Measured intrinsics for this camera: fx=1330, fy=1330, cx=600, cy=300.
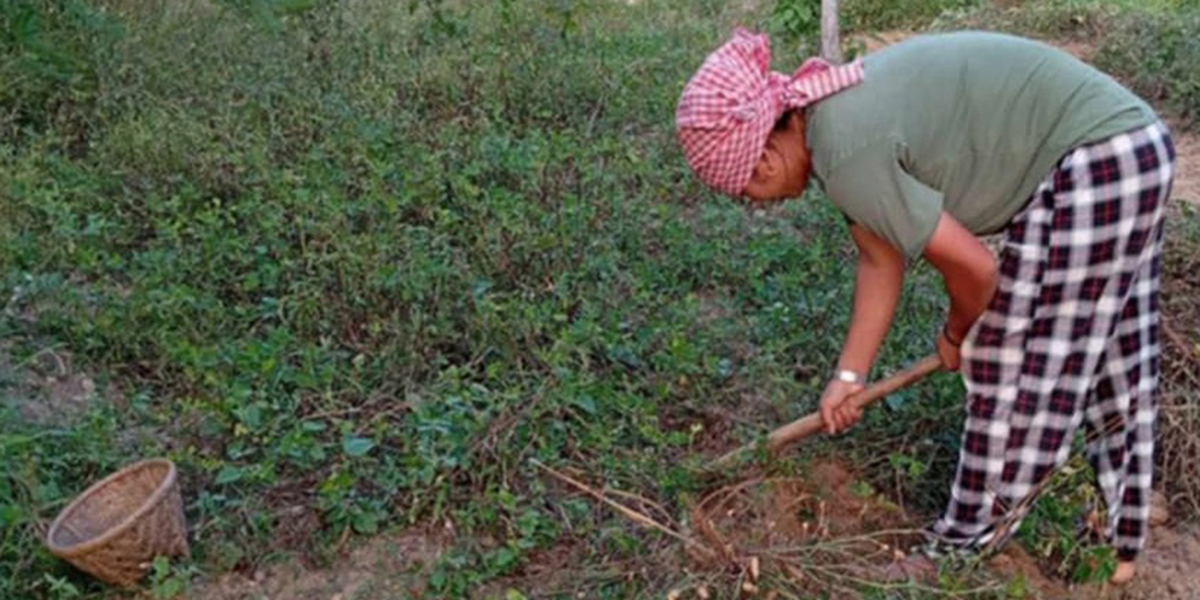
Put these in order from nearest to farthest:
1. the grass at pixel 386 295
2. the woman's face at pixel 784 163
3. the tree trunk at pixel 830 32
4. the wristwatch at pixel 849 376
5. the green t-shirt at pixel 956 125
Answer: the green t-shirt at pixel 956 125 < the woman's face at pixel 784 163 < the wristwatch at pixel 849 376 < the grass at pixel 386 295 < the tree trunk at pixel 830 32

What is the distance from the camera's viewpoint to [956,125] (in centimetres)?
234

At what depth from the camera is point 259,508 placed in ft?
9.78

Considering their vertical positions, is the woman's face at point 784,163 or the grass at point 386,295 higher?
the woman's face at point 784,163

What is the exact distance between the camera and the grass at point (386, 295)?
299cm

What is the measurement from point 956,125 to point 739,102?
1.28ft

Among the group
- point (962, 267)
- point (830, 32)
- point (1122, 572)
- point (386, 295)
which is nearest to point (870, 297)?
point (962, 267)

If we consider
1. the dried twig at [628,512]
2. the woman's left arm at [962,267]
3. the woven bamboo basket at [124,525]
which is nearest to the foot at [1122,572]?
the woman's left arm at [962,267]

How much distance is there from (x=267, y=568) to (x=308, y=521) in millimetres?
141

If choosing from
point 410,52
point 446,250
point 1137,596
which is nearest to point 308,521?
point 446,250

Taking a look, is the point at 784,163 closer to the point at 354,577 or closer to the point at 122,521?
the point at 354,577

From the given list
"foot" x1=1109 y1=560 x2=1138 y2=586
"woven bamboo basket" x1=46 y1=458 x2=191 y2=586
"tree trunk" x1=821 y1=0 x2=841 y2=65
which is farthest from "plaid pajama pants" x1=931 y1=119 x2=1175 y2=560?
"tree trunk" x1=821 y1=0 x2=841 y2=65

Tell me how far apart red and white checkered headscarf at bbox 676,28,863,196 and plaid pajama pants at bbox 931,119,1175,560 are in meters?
0.45

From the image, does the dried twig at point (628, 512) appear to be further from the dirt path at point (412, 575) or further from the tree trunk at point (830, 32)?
the tree trunk at point (830, 32)

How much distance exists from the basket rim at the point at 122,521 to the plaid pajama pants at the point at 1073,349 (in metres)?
1.62
